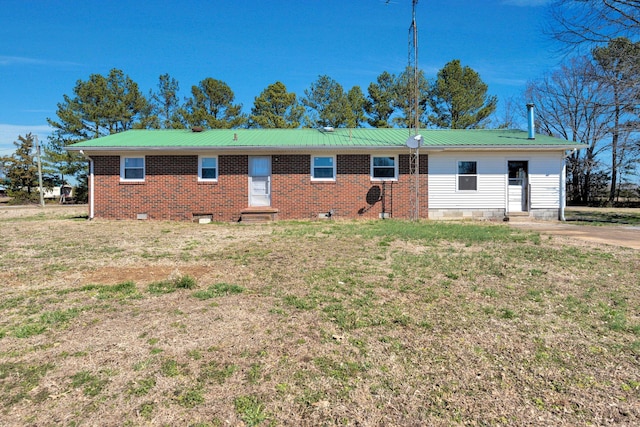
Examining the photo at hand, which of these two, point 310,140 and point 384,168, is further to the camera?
point 310,140

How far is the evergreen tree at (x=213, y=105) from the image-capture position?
30859 mm

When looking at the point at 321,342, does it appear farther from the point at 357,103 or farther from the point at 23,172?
the point at 23,172

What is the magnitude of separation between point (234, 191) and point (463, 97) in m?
22.1

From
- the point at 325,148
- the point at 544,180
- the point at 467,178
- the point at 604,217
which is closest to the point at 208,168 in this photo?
the point at 325,148

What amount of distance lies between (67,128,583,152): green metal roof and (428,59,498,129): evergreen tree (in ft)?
41.7

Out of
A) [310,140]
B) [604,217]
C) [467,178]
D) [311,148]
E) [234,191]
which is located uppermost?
[310,140]

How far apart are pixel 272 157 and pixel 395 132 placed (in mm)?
6052

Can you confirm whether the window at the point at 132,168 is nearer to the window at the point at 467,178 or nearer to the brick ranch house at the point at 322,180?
the brick ranch house at the point at 322,180

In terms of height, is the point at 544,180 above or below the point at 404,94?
below

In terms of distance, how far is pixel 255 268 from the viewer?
5.93 meters

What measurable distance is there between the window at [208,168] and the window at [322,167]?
3673 millimetres

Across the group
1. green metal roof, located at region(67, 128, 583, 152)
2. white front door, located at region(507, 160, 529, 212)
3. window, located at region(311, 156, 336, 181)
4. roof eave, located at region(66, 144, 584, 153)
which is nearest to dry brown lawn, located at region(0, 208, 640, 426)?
roof eave, located at region(66, 144, 584, 153)

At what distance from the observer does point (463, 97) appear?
28.8 metres

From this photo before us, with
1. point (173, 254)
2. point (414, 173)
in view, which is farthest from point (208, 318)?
point (414, 173)
